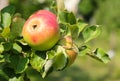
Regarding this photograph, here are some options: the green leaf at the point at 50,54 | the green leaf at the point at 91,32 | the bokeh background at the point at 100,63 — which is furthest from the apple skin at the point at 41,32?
the bokeh background at the point at 100,63

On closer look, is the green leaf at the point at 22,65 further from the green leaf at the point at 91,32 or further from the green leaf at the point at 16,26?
the green leaf at the point at 91,32

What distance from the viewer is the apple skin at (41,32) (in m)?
0.96

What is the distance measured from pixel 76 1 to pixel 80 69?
6.80 metres

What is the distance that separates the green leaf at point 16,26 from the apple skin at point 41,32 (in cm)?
3

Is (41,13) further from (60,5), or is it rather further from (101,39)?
(101,39)

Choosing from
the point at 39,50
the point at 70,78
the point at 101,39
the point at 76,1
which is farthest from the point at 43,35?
the point at 76,1

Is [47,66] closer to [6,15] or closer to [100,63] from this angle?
[6,15]

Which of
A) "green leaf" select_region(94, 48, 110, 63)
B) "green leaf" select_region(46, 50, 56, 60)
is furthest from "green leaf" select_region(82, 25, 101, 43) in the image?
"green leaf" select_region(46, 50, 56, 60)

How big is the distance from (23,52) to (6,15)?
89mm

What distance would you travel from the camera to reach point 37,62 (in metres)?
0.98

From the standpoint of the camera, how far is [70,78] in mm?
7383

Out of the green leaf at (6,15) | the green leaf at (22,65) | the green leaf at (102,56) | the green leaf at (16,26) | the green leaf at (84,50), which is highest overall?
the green leaf at (6,15)

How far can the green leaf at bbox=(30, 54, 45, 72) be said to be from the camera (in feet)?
3.22

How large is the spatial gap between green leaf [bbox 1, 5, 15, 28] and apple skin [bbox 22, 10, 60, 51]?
0.04m
